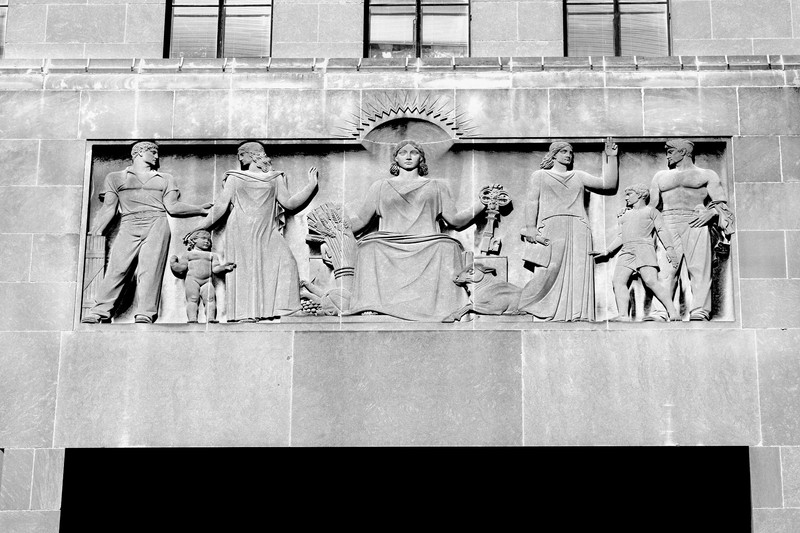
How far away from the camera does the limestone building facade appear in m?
16.2

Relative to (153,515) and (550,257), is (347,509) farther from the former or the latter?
(550,257)

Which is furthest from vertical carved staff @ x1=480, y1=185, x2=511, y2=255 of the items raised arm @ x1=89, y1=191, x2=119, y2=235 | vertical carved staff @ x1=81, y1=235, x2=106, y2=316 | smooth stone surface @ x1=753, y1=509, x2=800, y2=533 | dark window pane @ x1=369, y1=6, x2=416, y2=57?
vertical carved staff @ x1=81, y1=235, x2=106, y2=316

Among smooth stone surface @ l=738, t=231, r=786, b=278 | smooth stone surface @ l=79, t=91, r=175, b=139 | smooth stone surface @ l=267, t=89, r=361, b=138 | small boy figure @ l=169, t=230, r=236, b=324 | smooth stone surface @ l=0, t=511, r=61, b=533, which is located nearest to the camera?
smooth stone surface @ l=0, t=511, r=61, b=533

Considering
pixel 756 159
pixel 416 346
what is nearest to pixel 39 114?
pixel 416 346

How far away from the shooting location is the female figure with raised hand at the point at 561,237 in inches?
658

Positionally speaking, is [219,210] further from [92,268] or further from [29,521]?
Answer: [29,521]

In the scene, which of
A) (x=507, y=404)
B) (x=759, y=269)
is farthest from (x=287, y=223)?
(x=759, y=269)

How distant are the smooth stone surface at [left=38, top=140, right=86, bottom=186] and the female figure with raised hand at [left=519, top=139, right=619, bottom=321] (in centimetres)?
593

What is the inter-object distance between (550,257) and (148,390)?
5.38 m

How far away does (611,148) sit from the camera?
56.3 ft

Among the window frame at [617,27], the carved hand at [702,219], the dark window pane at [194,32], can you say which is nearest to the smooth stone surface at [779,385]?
the carved hand at [702,219]

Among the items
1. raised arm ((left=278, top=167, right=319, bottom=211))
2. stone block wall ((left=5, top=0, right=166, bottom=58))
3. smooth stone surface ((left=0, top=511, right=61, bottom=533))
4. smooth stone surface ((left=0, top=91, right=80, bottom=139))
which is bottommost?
smooth stone surface ((left=0, top=511, right=61, bottom=533))

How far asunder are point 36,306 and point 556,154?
701 centimetres

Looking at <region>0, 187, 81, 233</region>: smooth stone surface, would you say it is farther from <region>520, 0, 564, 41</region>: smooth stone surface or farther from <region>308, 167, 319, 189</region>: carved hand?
<region>520, 0, 564, 41</region>: smooth stone surface
